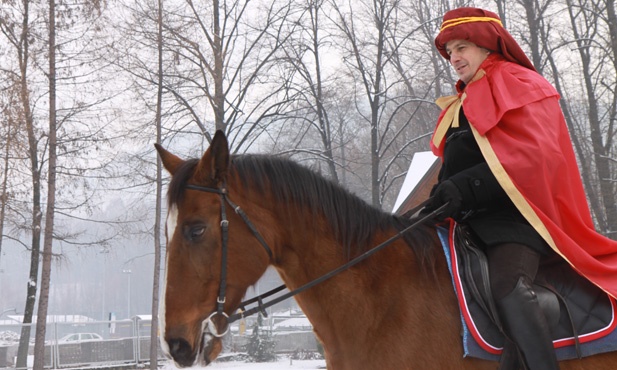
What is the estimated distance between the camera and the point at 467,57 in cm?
405

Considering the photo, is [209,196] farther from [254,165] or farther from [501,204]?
[501,204]

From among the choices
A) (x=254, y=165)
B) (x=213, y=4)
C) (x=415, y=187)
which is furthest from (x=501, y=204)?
(x=213, y=4)

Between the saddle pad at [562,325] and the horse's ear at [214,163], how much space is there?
127 cm

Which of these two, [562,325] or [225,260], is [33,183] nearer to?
[225,260]

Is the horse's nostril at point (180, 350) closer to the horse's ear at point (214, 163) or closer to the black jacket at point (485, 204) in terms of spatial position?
the horse's ear at point (214, 163)

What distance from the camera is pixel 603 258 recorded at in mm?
3814

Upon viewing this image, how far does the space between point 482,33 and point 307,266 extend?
5.45ft

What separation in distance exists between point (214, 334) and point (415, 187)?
18152mm

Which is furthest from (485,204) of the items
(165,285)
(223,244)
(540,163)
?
(165,285)

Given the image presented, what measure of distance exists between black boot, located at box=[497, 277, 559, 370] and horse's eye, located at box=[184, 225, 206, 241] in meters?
1.56

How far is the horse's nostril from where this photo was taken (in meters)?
3.38

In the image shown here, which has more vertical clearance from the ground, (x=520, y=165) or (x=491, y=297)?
(x=520, y=165)

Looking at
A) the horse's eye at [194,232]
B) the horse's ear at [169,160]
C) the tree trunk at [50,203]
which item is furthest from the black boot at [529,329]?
the tree trunk at [50,203]

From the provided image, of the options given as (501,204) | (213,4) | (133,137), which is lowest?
(501,204)
